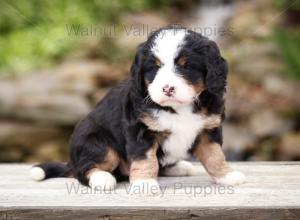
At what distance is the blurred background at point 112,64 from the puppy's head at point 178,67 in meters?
3.54

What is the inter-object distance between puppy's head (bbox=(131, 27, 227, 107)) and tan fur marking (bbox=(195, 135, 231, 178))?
41 centimetres

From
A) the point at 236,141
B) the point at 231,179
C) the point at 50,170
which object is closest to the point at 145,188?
the point at 231,179

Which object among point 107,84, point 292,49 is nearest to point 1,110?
point 107,84

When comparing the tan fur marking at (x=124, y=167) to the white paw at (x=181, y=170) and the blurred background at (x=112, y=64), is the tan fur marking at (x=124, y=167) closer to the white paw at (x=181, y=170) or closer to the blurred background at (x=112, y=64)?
the white paw at (x=181, y=170)

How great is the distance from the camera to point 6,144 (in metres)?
8.86

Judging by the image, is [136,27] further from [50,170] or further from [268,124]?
[50,170]

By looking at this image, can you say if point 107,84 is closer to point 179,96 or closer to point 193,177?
point 193,177

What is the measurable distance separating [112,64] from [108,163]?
7.61 metres

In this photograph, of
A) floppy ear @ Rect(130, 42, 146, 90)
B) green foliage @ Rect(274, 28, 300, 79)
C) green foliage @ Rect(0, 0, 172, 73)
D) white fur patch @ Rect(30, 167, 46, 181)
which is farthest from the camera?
green foliage @ Rect(0, 0, 172, 73)

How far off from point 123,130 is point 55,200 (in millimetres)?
645

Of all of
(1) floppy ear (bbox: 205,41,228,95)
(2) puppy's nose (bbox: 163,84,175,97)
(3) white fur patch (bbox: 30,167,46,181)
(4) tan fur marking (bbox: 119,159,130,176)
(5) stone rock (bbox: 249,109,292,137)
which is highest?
(1) floppy ear (bbox: 205,41,228,95)

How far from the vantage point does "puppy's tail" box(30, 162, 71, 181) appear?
4156 millimetres

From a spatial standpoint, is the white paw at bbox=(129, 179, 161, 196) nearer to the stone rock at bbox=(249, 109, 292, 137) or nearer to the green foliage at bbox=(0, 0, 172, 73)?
the stone rock at bbox=(249, 109, 292, 137)

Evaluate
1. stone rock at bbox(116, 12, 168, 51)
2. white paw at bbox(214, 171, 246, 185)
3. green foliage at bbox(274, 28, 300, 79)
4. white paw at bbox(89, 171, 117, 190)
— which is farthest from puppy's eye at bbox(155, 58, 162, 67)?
stone rock at bbox(116, 12, 168, 51)
